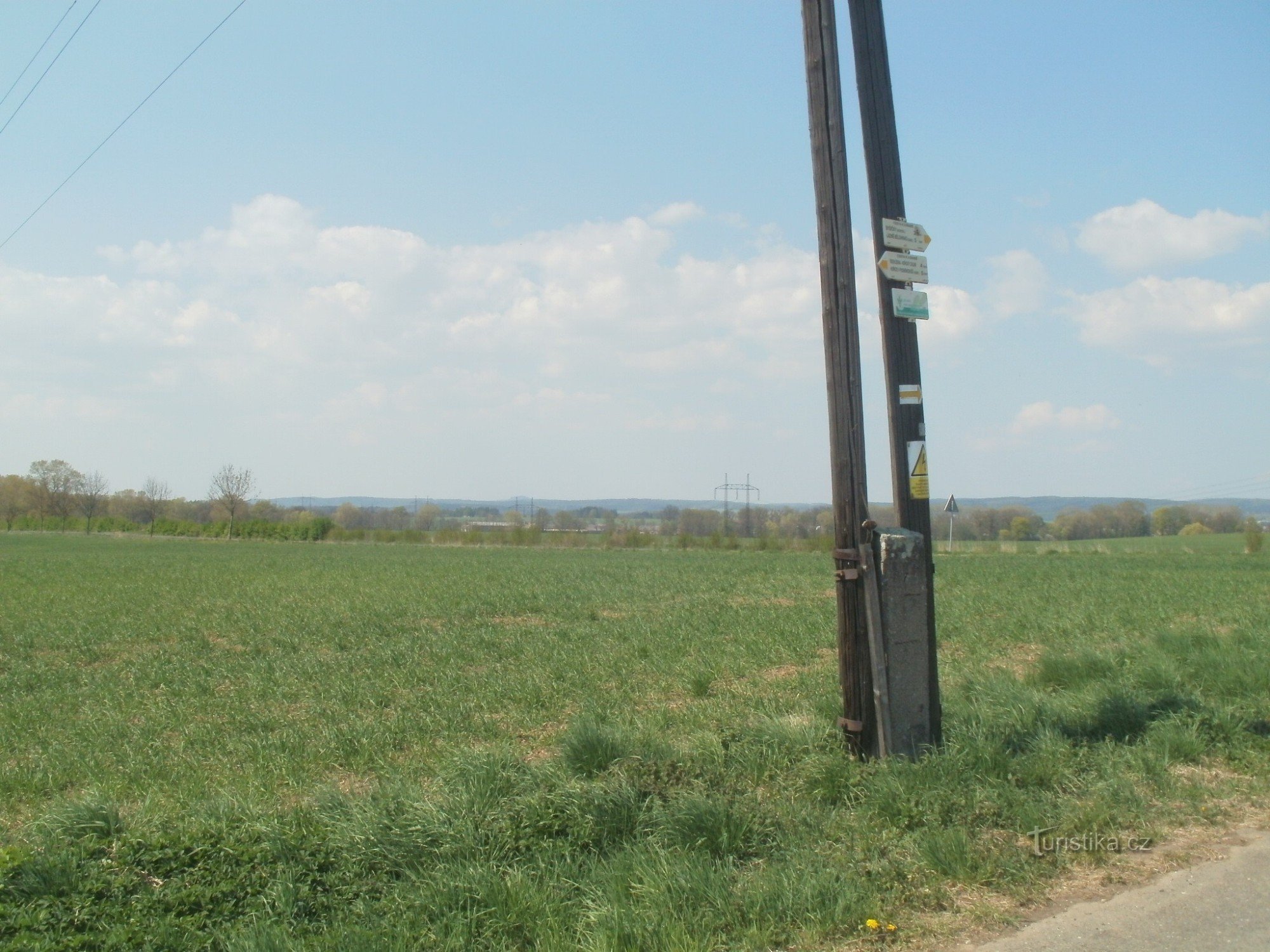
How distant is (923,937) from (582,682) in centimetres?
629

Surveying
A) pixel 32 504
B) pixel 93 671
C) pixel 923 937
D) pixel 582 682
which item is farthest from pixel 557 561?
pixel 32 504

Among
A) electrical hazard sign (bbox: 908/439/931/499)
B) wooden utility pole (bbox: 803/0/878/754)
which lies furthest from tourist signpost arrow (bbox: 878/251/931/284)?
electrical hazard sign (bbox: 908/439/931/499)

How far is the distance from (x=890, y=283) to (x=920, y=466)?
1.21 metres

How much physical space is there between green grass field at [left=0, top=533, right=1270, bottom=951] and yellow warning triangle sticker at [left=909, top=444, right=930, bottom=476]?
1656 mm

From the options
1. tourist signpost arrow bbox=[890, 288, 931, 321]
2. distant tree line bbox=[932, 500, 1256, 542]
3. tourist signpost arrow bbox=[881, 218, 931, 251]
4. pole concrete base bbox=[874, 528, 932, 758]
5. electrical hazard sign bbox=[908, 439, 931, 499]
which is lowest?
distant tree line bbox=[932, 500, 1256, 542]

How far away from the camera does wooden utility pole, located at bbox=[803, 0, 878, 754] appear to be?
223 inches

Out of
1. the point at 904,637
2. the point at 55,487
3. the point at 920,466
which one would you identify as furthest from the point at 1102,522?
the point at 55,487

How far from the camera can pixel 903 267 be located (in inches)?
238

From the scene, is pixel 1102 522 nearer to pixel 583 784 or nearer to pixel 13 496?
pixel 583 784

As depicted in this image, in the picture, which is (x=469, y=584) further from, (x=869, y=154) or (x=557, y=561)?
(x=869, y=154)

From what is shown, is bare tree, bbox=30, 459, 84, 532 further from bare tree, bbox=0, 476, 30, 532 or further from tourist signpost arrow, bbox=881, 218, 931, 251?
tourist signpost arrow, bbox=881, 218, 931, 251

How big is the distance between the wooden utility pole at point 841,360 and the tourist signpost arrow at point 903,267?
268mm

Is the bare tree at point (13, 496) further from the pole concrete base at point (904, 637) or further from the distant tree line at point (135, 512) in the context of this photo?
the pole concrete base at point (904, 637)

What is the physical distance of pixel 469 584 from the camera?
25.6m
